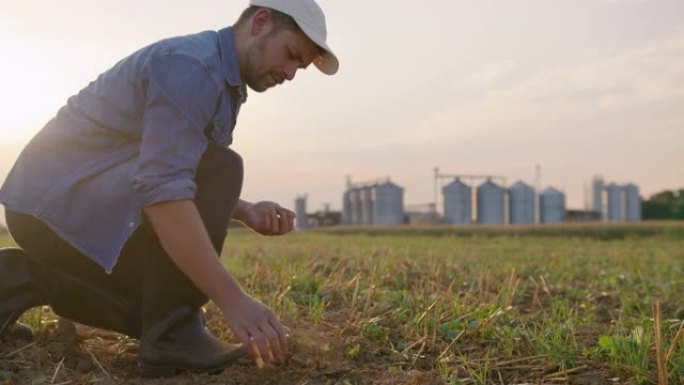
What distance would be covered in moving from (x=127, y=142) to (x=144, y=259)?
345 mm

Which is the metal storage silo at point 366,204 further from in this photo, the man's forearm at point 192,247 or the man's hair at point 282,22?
the man's forearm at point 192,247

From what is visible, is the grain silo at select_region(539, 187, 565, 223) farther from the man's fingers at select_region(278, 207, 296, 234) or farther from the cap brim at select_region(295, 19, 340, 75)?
the cap brim at select_region(295, 19, 340, 75)

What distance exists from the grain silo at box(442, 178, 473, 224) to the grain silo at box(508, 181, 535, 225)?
6.62 feet

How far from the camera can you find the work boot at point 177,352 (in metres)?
2.30

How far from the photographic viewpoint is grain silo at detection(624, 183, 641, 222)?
135 feet

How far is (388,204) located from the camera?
39000mm

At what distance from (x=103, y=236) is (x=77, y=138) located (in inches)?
12.9

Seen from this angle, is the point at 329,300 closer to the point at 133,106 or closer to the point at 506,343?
the point at 506,343

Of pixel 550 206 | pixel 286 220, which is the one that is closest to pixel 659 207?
pixel 550 206

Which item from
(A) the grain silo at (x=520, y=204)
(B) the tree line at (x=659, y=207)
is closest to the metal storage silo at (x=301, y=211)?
(A) the grain silo at (x=520, y=204)

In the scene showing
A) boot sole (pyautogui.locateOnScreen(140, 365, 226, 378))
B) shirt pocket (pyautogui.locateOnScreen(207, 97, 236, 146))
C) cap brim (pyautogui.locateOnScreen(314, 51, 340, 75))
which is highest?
cap brim (pyautogui.locateOnScreen(314, 51, 340, 75))

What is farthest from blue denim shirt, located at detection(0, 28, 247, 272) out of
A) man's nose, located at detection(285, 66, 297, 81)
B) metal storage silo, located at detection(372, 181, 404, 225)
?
metal storage silo, located at detection(372, 181, 404, 225)

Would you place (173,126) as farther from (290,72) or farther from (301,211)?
(301,211)

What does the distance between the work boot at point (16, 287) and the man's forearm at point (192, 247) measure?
0.79 metres
